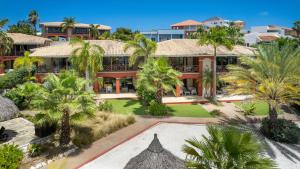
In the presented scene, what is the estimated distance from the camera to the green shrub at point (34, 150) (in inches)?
628

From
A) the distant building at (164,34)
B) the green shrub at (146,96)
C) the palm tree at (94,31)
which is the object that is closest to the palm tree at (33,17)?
the palm tree at (94,31)

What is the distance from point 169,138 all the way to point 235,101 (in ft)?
47.7

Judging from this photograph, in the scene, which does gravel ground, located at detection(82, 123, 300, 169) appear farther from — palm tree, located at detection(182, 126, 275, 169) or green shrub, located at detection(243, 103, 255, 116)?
palm tree, located at detection(182, 126, 275, 169)

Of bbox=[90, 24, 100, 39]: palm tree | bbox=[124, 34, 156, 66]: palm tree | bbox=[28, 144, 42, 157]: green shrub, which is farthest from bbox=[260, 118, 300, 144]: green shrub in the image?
bbox=[90, 24, 100, 39]: palm tree

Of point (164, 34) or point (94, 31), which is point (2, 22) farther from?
point (164, 34)

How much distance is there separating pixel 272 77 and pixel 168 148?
9.20m

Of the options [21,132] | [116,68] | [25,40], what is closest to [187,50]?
[116,68]

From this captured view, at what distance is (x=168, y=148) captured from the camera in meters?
17.9


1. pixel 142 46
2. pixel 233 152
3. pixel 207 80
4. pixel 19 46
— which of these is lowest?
pixel 233 152

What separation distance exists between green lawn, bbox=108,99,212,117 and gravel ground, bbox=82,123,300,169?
3.23 m

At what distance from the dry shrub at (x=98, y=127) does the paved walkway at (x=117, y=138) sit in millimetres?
414

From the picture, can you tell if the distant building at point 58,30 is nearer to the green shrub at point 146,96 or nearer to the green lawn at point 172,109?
the green lawn at point 172,109

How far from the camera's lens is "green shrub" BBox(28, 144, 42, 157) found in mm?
15945

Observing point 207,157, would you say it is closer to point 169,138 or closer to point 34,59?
point 169,138
